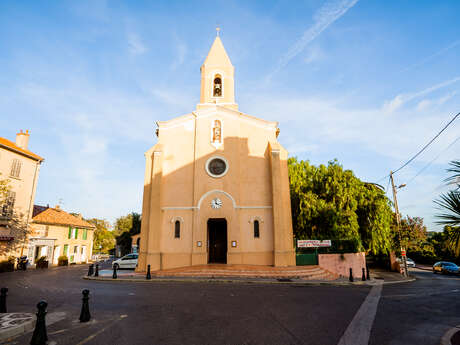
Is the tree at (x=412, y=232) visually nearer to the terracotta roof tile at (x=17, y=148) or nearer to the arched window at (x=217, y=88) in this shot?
the arched window at (x=217, y=88)

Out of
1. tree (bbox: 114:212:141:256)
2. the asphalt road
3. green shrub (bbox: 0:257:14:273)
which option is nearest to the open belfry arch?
the asphalt road

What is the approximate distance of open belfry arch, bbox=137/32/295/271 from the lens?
63.4ft

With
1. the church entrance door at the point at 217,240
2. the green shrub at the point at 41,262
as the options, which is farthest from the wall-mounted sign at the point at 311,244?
the green shrub at the point at 41,262

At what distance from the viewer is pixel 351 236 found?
2230 cm

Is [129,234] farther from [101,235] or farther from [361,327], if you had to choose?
[361,327]

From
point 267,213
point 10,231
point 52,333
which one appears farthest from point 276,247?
point 10,231

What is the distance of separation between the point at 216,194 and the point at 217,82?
34.7 ft

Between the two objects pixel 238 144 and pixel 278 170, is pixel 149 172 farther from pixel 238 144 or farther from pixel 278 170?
pixel 278 170

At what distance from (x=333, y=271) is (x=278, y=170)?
8024mm

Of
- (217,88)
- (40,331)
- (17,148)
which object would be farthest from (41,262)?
(40,331)

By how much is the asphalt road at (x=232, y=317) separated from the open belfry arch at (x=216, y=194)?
771 centimetres

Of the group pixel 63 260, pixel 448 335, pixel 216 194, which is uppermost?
pixel 216 194

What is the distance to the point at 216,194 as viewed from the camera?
20328mm

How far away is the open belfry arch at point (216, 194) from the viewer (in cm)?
1933
